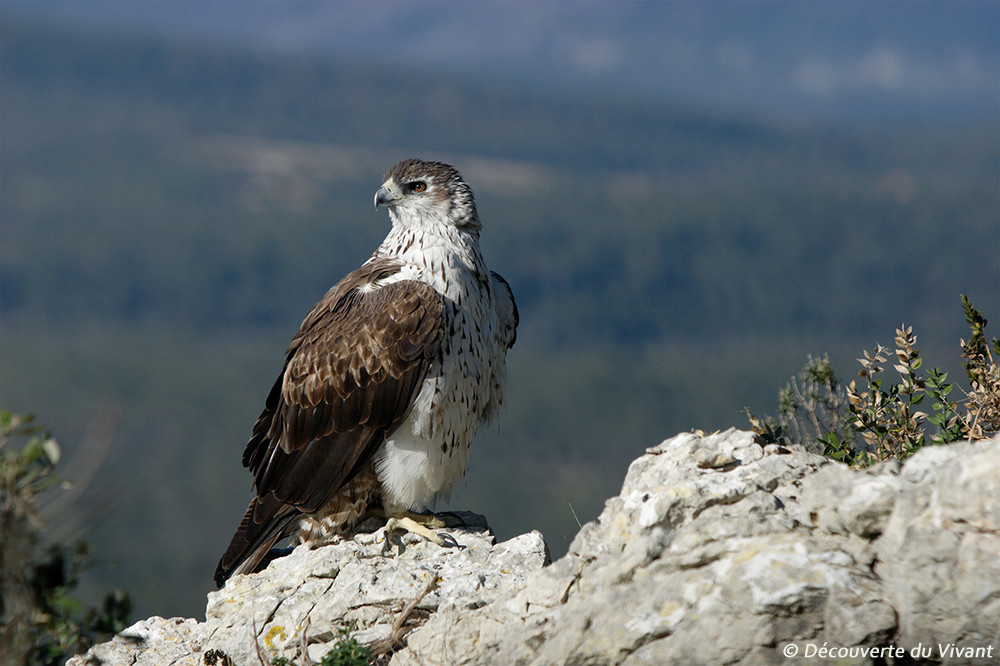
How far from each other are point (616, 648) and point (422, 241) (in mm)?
3948

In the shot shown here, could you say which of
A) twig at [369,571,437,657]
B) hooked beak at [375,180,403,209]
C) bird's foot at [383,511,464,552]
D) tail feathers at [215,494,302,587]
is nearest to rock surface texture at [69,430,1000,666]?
twig at [369,571,437,657]

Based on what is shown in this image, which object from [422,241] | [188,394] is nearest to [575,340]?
[188,394]

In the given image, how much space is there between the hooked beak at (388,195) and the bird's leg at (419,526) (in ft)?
7.55

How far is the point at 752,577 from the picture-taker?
171 inches

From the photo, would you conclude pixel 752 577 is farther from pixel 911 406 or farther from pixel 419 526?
pixel 419 526

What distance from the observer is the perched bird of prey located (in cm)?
718

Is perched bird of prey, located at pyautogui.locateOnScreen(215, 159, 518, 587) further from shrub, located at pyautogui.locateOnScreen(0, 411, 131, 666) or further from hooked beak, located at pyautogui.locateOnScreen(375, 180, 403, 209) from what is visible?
shrub, located at pyautogui.locateOnScreen(0, 411, 131, 666)

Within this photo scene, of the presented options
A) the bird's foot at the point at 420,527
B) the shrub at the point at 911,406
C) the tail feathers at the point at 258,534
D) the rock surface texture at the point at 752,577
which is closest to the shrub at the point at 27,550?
the rock surface texture at the point at 752,577

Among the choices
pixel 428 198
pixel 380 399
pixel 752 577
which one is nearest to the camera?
pixel 752 577

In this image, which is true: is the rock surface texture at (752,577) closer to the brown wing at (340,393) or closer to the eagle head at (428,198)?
the brown wing at (340,393)

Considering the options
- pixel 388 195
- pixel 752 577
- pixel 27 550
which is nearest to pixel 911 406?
pixel 752 577

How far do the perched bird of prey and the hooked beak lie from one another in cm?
43

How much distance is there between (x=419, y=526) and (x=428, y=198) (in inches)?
96.0

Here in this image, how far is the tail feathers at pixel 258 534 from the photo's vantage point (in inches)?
284
